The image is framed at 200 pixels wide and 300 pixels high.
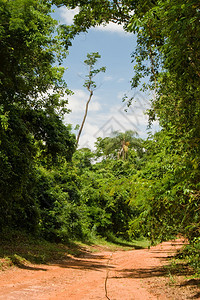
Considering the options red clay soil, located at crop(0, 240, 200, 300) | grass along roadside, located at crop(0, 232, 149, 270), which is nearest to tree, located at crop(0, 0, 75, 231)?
grass along roadside, located at crop(0, 232, 149, 270)

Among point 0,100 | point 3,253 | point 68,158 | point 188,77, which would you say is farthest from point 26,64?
point 188,77

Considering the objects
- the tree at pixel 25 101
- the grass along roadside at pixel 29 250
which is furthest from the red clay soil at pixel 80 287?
the tree at pixel 25 101

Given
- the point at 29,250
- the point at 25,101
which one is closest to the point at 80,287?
the point at 29,250

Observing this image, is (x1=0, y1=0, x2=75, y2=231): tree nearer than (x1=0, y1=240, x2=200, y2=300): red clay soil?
No

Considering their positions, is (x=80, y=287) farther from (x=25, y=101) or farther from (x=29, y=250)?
(x=25, y=101)

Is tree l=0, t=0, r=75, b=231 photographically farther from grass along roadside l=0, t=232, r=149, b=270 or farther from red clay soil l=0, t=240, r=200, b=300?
red clay soil l=0, t=240, r=200, b=300

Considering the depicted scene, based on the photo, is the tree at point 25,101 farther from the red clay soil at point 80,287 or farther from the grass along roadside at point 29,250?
the red clay soil at point 80,287

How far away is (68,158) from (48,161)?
3.78ft

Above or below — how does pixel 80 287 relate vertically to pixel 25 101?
below

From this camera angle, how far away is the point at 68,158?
16.3m

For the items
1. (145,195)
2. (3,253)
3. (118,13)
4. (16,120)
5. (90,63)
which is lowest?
(3,253)

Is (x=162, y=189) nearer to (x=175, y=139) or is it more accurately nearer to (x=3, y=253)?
(x=175, y=139)

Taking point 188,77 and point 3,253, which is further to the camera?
point 3,253

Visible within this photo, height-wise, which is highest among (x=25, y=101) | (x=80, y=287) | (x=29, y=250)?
(x=25, y=101)
